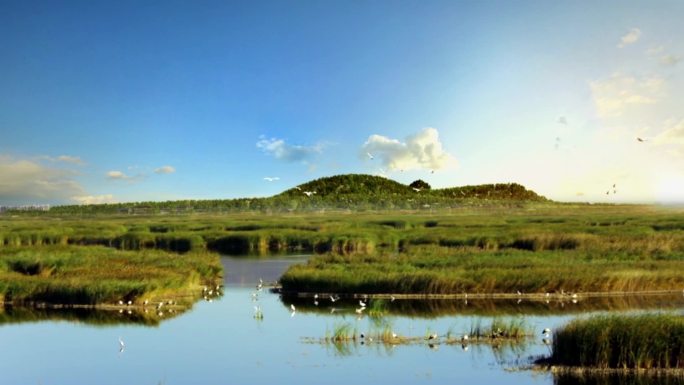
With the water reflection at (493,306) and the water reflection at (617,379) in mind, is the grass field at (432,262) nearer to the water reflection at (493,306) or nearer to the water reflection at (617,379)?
the water reflection at (493,306)

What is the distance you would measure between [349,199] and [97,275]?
11621cm

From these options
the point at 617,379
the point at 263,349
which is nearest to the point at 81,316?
the point at 263,349

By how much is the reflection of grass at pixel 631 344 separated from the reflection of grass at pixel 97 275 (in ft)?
58.1

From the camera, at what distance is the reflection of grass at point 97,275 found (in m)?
30.0

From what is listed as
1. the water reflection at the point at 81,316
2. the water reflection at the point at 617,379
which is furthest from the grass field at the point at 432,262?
the water reflection at the point at 617,379

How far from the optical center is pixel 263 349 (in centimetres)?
2283

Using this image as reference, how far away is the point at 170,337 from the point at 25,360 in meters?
4.48

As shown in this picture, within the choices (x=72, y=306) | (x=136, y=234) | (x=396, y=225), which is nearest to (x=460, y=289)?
(x=72, y=306)

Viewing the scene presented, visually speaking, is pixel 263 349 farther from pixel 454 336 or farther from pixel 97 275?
pixel 97 275

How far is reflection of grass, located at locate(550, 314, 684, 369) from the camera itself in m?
18.7

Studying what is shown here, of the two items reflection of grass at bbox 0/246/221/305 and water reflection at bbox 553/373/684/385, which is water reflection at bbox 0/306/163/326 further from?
water reflection at bbox 553/373/684/385

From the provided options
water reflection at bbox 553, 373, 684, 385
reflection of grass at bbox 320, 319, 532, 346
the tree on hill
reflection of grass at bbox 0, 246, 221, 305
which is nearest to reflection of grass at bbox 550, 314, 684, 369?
water reflection at bbox 553, 373, 684, 385

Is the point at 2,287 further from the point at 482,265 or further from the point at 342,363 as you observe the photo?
the point at 482,265

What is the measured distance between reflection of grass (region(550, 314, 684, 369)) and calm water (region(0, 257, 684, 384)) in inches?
33.4
